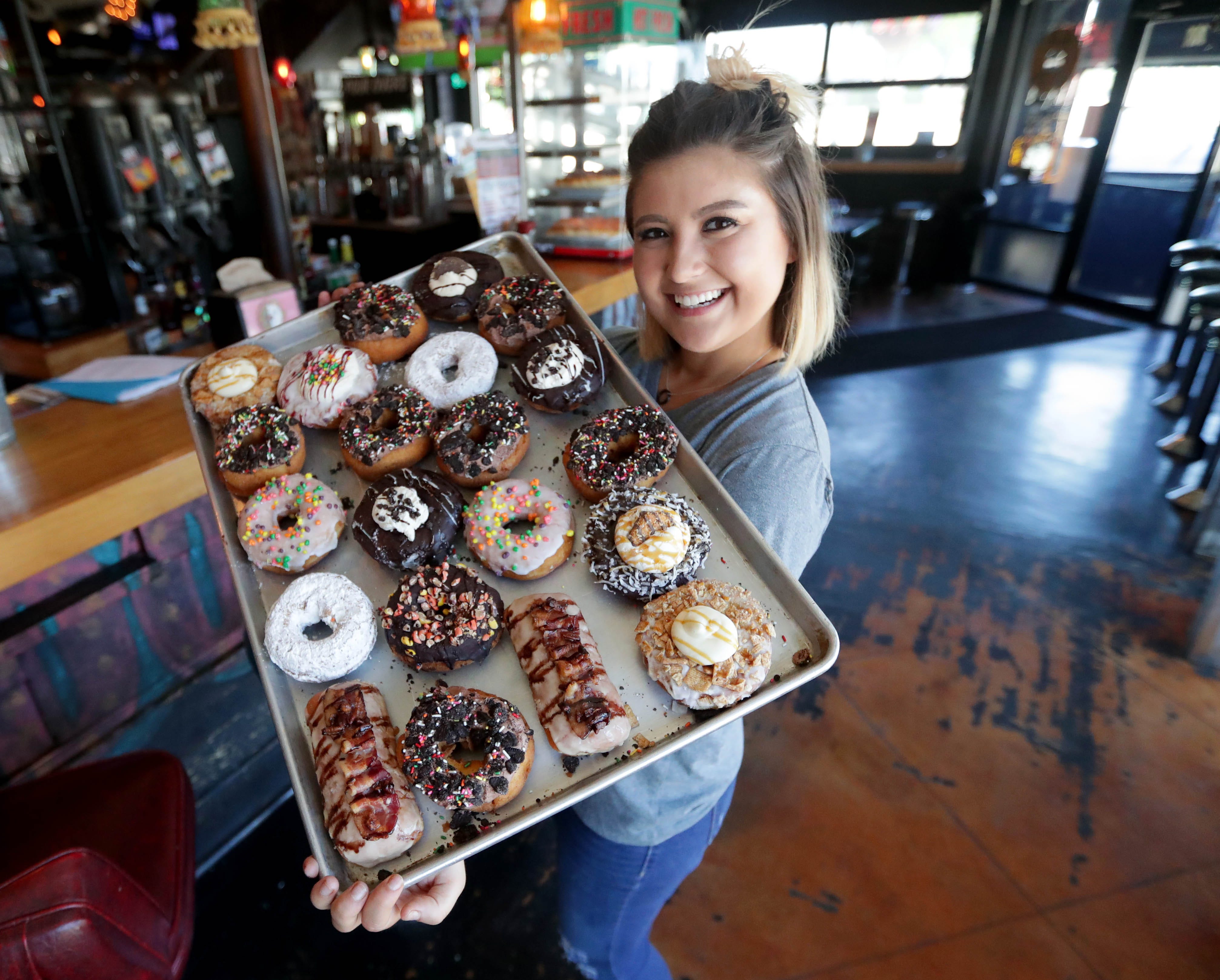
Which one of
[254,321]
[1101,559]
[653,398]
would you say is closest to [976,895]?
[653,398]

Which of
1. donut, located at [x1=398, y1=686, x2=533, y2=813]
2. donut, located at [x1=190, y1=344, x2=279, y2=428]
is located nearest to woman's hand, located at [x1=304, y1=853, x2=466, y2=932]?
donut, located at [x1=398, y1=686, x2=533, y2=813]

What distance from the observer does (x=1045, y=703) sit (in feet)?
10.8

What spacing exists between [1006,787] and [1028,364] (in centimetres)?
572

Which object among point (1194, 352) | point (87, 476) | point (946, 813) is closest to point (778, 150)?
point (87, 476)

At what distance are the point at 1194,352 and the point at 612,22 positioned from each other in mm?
5270

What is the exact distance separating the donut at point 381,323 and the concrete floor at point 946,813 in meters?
1.95

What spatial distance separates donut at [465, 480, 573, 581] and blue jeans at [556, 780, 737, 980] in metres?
0.66

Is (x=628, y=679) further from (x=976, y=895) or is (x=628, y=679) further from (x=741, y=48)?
(x=976, y=895)

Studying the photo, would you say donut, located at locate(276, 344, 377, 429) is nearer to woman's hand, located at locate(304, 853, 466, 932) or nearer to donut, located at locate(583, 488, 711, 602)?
donut, located at locate(583, 488, 711, 602)

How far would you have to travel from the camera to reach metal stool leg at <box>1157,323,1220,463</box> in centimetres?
503

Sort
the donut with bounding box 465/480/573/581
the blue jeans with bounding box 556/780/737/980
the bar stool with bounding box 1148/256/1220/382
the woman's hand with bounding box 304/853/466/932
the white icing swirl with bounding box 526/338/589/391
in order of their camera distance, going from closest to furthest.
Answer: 1. the woman's hand with bounding box 304/853/466/932
2. the donut with bounding box 465/480/573/581
3. the blue jeans with bounding box 556/780/737/980
4. the white icing swirl with bounding box 526/338/589/391
5. the bar stool with bounding box 1148/256/1220/382

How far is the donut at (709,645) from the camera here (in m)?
1.29

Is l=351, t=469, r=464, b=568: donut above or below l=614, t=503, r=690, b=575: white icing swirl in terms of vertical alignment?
below

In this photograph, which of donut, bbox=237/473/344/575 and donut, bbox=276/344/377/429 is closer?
donut, bbox=237/473/344/575
